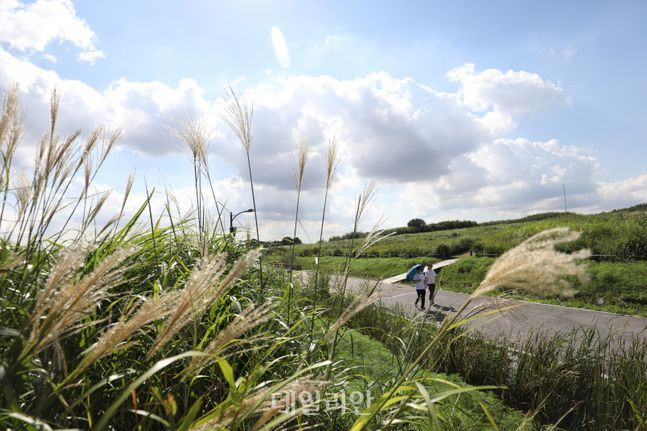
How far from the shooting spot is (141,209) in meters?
3.70

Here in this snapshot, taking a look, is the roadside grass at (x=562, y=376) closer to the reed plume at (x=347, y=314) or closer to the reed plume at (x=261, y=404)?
the reed plume at (x=347, y=314)

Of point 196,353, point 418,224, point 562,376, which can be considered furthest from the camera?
point 418,224

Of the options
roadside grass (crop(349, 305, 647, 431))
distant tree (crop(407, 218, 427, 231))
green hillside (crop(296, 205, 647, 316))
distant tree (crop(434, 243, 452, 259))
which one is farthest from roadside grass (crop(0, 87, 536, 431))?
distant tree (crop(407, 218, 427, 231))

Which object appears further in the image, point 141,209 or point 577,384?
point 577,384

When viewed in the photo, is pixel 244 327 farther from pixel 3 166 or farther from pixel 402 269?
pixel 402 269

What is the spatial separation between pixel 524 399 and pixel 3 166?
638cm

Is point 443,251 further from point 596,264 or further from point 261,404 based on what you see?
point 261,404

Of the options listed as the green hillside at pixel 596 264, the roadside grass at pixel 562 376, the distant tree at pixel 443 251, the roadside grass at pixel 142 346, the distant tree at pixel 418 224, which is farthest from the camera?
the distant tree at pixel 418 224

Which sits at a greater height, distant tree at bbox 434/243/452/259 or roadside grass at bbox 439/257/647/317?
distant tree at bbox 434/243/452/259

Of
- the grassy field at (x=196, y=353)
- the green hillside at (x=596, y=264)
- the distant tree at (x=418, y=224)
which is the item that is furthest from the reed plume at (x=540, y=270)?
the distant tree at (x=418, y=224)

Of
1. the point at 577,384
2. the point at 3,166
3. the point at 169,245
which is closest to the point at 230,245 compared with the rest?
the point at 169,245

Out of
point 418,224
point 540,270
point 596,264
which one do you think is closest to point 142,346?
point 540,270

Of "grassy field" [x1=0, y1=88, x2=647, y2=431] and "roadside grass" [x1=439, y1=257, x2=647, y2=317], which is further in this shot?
"roadside grass" [x1=439, y1=257, x2=647, y2=317]

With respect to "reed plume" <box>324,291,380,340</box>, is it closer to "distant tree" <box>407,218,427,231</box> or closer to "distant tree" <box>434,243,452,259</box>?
"distant tree" <box>434,243,452,259</box>
